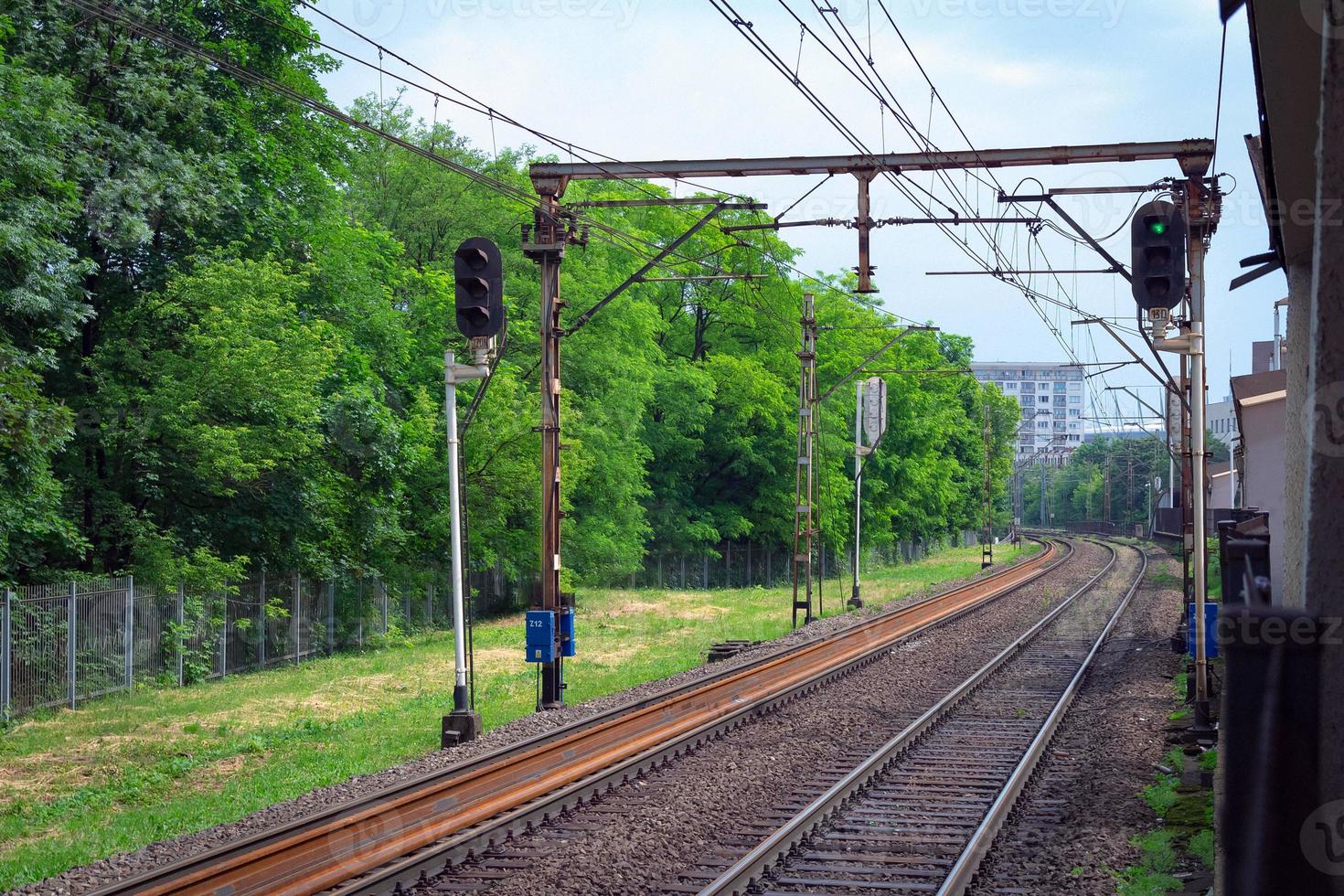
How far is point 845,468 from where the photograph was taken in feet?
183

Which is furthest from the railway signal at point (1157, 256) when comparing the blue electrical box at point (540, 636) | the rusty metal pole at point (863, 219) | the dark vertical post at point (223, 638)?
the dark vertical post at point (223, 638)

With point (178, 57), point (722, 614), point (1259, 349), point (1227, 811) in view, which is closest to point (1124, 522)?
A: point (1259, 349)

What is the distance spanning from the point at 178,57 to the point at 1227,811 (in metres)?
27.8

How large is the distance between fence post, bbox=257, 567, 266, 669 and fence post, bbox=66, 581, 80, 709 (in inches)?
224

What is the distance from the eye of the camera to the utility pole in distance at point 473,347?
1495 centimetres

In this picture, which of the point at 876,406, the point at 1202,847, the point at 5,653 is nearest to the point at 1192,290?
the point at 1202,847

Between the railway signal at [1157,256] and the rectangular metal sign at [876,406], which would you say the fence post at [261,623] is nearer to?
the railway signal at [1157,256]

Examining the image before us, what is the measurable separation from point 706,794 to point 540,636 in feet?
21.1

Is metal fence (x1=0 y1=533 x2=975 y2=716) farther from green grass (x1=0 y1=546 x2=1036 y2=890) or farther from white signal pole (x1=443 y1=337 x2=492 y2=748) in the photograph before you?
white signal pole (x1=443 y1=337 x2=492 y2=748)

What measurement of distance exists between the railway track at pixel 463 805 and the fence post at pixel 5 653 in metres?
10.1

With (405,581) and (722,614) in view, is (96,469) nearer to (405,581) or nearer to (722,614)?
(405,581)

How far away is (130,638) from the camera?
22.4 m

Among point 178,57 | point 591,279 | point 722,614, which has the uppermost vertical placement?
point 178,57

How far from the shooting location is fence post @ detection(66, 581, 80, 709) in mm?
20688
